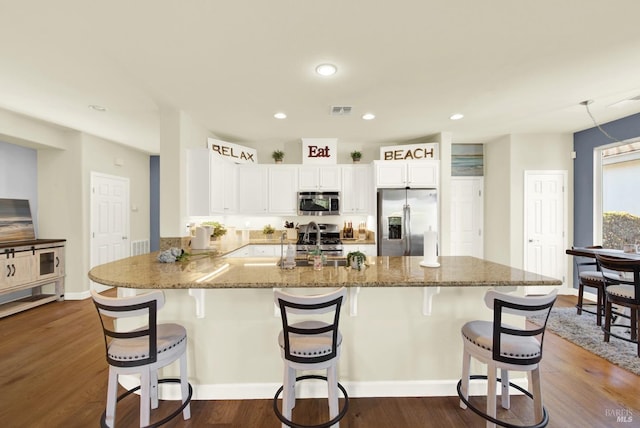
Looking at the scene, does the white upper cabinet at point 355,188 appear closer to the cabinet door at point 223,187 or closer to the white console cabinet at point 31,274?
the cabinet door at point 223,187

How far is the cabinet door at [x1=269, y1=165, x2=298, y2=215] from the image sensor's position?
5.05 metres

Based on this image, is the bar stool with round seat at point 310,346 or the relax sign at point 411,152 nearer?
the bar stool with round seat at point 310,346

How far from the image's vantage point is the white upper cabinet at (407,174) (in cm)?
479

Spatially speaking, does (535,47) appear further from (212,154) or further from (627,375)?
(212,154)

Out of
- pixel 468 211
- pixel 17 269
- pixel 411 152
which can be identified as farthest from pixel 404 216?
pixel 17 269

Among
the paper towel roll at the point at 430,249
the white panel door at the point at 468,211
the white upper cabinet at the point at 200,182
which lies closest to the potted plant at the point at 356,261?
the paper towel roll at the point at 430,249

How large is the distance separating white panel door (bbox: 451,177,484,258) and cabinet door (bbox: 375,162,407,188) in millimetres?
1344

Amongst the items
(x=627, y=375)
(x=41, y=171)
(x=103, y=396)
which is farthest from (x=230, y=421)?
(x=41, y=171)

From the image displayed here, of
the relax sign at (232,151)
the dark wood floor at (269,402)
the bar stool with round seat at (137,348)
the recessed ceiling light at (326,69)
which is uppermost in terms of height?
the recessed ceiling light at (326,69)

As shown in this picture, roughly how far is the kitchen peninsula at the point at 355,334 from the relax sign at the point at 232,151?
2.50 m

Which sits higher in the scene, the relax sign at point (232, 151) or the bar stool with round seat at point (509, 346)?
the relax sign at point (232, 151)

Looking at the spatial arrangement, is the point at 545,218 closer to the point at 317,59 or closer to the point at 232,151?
the point at 317,59

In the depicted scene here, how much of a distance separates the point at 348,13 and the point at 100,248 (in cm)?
550

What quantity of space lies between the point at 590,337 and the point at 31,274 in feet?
23.7
